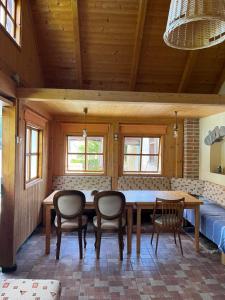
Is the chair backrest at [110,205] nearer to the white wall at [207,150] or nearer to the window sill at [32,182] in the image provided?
the window sill at [32,182]

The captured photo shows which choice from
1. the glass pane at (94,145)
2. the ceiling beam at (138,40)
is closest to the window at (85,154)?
the glass pane at (94,145)

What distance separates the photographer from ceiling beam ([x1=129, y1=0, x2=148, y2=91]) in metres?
3.82

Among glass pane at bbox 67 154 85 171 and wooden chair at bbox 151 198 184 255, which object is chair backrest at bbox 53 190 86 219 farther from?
glass pane at bbox 67 154 85 171

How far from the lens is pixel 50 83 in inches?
196

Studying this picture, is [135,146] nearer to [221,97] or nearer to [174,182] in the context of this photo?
[174,182]

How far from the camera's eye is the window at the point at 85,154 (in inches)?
236

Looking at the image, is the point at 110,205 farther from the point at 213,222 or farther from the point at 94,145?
the point at 94,145

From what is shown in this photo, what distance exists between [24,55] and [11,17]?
0.54 meters

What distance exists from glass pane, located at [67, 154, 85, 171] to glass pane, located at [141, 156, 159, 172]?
4.81 feet

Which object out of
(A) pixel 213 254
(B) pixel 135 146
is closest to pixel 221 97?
(A) pixel 213 254

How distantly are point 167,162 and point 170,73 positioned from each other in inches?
82.9

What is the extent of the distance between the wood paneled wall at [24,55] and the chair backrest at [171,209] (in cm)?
269

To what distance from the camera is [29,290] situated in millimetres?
1960

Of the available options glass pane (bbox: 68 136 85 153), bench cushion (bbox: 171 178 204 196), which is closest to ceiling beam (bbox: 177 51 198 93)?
bench cushion (bbox: 171 178 204 196)
